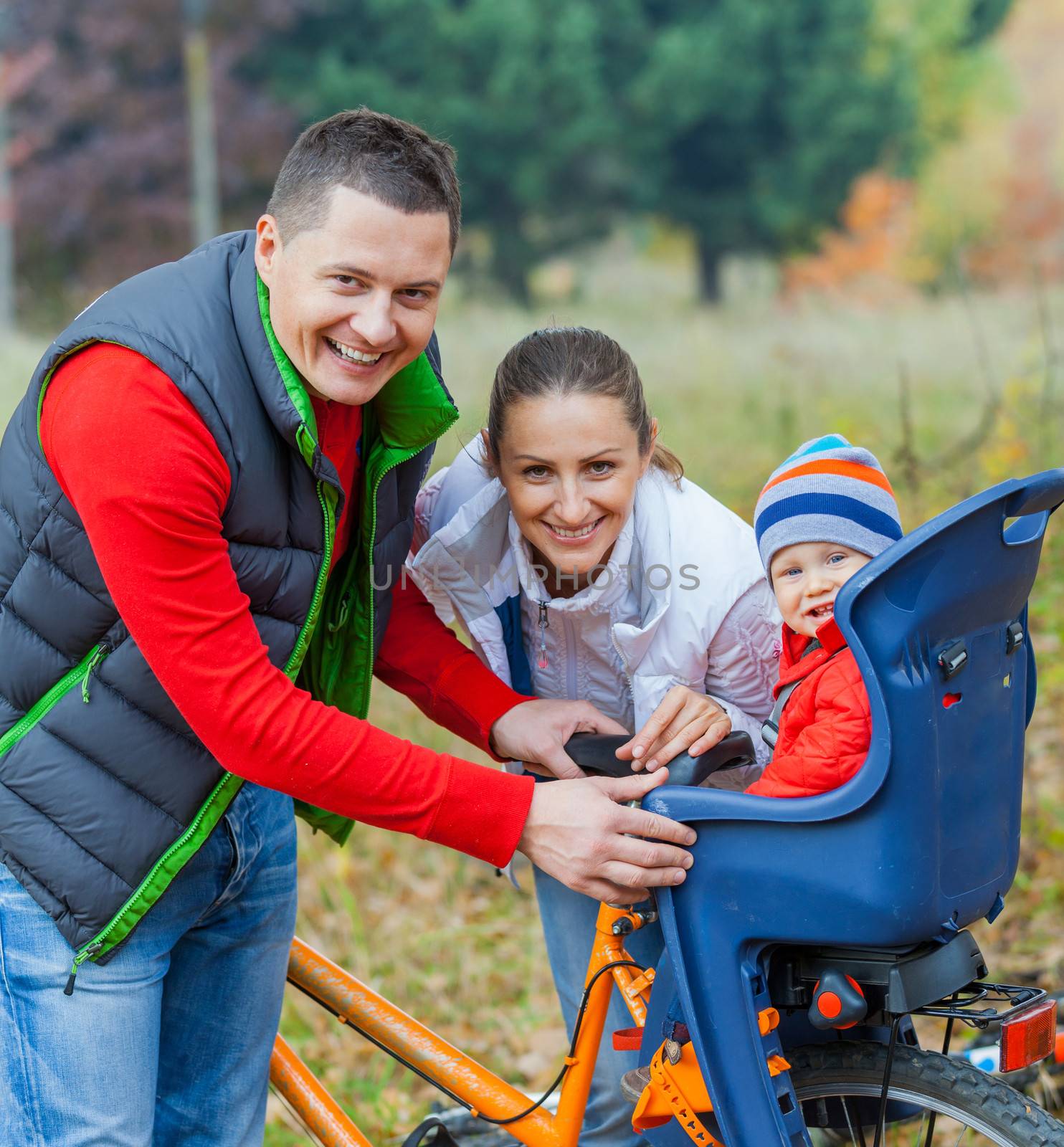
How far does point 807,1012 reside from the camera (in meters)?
1.77

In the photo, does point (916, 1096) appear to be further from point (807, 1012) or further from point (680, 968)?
point (680, 968)

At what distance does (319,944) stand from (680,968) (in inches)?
94.6

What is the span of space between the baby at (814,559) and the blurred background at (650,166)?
6.27m

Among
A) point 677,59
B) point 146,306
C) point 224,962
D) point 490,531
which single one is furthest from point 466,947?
point 677,59

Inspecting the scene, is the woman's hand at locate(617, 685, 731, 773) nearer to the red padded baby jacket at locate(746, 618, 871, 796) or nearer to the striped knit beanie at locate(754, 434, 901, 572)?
the red padded baby jacket at locate(746, 618, 871, 796)

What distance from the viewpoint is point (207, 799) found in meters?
1.79

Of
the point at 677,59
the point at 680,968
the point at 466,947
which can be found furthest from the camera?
the point at 677,59

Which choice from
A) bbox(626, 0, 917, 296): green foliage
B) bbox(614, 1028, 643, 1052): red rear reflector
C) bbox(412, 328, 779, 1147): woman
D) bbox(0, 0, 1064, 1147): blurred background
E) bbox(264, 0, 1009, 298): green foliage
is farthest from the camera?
bbox(626, 0, 917, 296): green foliage

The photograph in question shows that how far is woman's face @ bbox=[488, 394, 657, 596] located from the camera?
1990 mm

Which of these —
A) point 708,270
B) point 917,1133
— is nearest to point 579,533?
point 917,1133

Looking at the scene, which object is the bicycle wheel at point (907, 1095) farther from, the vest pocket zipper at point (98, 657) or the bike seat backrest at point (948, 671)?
the vest pocket zipper at point (98, 657)

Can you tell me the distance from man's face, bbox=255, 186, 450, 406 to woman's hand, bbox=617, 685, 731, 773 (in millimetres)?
637

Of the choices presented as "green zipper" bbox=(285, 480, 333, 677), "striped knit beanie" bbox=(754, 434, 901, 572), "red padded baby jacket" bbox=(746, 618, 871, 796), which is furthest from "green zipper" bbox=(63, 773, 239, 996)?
"striped knit beanie" bbox=(754, 434, 901, 572)

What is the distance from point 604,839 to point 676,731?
257mm
